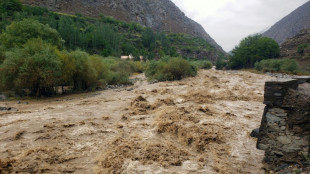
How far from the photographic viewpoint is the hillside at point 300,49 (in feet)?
157

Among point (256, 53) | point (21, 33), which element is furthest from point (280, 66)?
point (21, 33)

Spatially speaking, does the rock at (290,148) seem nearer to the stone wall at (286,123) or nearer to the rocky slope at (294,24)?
the stone wall at (286,123)

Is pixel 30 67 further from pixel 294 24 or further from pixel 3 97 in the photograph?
pixel 294 24

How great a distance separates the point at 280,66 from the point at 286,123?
4725 centimetres

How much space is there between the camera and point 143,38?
305 ft

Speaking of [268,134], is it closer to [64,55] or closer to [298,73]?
[64,55]

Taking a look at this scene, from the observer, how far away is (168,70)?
32781 mm

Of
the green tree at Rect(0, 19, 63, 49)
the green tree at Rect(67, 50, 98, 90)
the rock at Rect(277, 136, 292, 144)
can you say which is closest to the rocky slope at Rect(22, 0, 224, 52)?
the green tree at Rect(0, 19, 63, 49)

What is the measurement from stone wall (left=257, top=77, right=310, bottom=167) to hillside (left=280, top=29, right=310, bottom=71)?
46964 millimetres

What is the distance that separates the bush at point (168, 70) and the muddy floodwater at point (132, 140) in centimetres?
1835

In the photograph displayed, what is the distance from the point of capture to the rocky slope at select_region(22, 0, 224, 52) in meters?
96.8

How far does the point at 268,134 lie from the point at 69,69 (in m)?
19.2

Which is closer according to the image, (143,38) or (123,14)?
(143,38)

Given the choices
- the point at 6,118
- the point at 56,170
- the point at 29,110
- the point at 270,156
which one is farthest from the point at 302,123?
the point at 29,110
